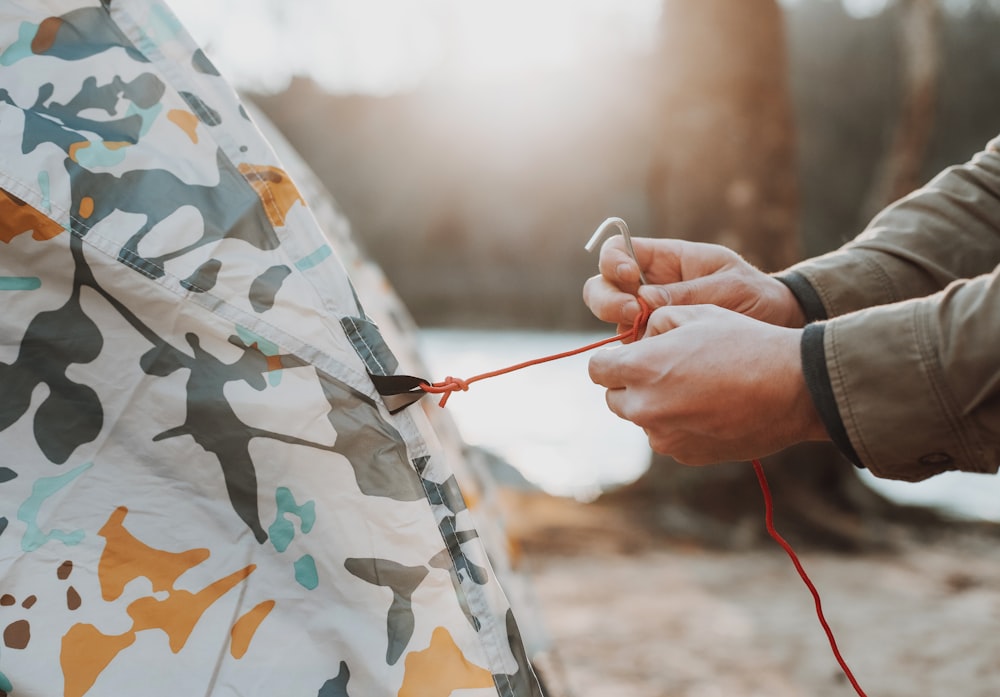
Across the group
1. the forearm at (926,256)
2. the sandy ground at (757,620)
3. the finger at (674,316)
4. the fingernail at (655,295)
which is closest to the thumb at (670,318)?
the finger at (674,316)

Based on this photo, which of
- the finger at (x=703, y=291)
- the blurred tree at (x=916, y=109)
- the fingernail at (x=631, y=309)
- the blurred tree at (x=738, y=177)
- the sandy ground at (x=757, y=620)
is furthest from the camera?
the blurred tree at (x=916, y=109)

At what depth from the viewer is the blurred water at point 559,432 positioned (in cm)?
438

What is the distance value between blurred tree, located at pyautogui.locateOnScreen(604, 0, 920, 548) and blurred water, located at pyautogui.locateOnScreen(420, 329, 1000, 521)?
62cm

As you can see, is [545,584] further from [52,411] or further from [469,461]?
[52,411]

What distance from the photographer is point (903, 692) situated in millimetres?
1898

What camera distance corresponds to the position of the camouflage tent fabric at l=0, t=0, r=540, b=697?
99 cm

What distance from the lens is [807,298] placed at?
1.32 meters

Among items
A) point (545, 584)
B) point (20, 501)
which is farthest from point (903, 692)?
point (20, 501)

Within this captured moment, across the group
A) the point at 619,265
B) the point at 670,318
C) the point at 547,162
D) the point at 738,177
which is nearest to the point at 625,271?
the point at 619,265

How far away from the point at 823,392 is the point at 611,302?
365mm

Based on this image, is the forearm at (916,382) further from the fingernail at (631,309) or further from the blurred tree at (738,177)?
the blurred tree at (738,177)

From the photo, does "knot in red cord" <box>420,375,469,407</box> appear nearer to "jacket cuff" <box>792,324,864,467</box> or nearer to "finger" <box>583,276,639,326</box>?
"finger" <box>583,276,639,326</box>

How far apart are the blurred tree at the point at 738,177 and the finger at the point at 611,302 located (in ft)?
6.77

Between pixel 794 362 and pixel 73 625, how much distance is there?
96 centimetres
